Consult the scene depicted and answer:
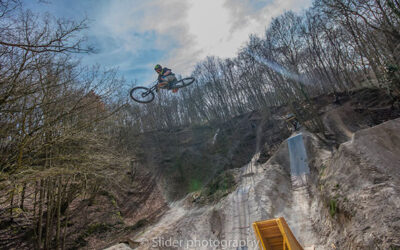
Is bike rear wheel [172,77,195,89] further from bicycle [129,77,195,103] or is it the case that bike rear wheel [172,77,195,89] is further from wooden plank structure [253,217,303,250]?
wooden plank structure [253,217,303,250]

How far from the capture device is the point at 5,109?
17.3 ft

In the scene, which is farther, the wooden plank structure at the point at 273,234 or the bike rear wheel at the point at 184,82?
the bike rear wheel at the point at 184,82

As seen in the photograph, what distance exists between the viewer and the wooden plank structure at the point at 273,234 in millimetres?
4621

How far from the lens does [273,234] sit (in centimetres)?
493

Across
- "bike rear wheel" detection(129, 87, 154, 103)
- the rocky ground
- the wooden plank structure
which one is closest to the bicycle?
"bike rear wheel" detection(129, 87, 154, 103)

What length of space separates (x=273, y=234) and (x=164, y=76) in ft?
33.4

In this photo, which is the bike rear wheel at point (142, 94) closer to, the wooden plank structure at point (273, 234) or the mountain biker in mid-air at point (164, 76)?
the mountain biker in mid-air at point (164, 76)

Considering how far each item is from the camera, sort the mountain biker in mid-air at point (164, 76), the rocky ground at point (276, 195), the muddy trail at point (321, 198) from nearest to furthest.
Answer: the muddy trail at point (321, 198), the rocky ground at point (276, 195), the mountain biker in mid-air at point (164, 76)

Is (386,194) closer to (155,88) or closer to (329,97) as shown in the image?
(155,88)

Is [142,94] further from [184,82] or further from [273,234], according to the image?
[273,234]

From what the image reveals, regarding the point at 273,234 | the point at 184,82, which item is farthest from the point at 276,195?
the point at 184,82

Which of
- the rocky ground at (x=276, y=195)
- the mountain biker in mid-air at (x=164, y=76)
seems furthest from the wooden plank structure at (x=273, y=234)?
the mountain biker in mid-air at (x=164, y=76)

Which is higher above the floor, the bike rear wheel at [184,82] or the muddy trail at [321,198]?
the bike rear wheel at [184,82]

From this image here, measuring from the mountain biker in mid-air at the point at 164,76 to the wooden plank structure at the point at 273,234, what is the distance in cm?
943
